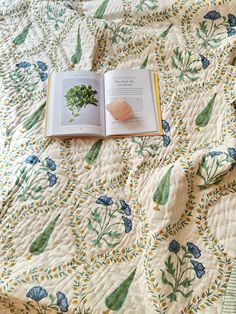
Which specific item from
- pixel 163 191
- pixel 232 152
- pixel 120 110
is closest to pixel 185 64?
pixel 120 110

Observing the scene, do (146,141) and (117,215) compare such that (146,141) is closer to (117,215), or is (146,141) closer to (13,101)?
(117,215)

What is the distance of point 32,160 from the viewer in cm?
104

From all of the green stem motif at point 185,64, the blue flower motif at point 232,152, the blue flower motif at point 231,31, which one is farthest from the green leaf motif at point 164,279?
the blue flower motif at point 231,31

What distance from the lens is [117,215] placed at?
0.97 metres

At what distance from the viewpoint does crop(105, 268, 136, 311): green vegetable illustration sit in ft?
2.75

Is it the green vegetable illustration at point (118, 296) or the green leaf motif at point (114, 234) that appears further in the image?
the green leaf motif at point (114, 234)

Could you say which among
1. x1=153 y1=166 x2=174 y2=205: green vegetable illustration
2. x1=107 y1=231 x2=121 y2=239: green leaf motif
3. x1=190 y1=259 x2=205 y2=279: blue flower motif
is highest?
x1=153 y1=166 x2=174 y2=205: green vegetable illustration

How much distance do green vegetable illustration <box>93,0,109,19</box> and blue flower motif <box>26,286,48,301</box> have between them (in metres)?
1.00

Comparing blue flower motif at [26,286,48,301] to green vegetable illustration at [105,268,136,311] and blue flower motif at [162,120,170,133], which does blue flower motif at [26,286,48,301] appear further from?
blue flower motif at [162,120,170,133]

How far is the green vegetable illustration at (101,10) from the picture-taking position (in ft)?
4.63

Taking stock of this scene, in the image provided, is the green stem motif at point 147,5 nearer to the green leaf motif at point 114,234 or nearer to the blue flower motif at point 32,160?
the blue flower motif at point 32,160

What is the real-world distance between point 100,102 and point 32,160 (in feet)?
0.98

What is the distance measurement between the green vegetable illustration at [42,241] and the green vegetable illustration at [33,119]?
32cm

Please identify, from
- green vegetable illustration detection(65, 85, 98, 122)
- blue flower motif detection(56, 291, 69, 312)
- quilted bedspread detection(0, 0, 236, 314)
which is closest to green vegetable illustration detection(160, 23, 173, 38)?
quilted bedspread detection(0, 0, 236, 314)
